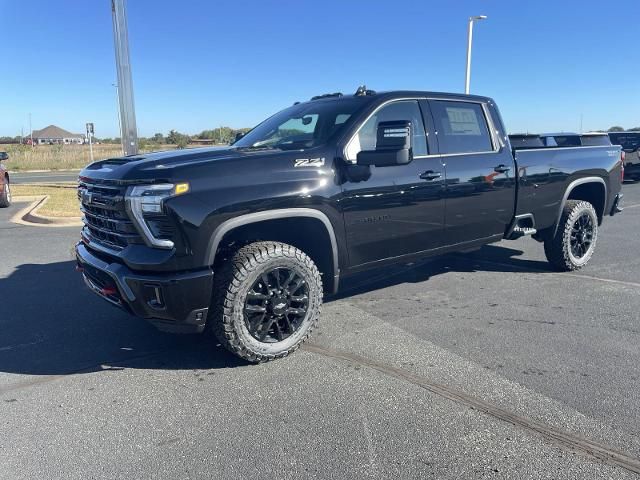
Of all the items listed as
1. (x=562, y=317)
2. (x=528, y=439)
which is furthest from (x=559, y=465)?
(x=562, y=317)

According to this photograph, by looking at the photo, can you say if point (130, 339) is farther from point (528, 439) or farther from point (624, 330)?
point (624, 330)

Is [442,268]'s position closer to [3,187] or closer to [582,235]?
[582,235]

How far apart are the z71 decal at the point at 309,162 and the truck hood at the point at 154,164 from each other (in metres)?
0.16

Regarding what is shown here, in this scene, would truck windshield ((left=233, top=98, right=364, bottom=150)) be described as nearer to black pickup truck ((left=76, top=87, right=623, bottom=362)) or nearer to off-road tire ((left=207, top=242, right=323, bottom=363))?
black pickup truck ((left=76, top=87, right=623, bottom=362))

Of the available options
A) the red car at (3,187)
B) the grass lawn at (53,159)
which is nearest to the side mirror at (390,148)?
the red car at (3,187)

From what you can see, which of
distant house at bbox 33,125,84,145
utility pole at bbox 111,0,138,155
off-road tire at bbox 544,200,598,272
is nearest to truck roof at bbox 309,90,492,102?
off-road tire at bbox 544,200,598,272

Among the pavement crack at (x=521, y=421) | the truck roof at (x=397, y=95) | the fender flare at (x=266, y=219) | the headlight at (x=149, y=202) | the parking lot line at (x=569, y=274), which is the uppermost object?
the truck roof at (x=397, y=95)

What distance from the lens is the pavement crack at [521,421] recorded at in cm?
276

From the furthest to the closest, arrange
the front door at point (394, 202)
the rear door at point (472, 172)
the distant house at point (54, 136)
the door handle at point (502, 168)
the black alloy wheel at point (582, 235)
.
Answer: the distant house at point (54, 136) → the black alloy wheel at point (582, 235) → the door handle at point (502, 168) → the rear door at point (472, 172) → the front door at point (394, 202)

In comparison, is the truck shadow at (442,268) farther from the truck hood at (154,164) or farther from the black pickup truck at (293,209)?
the truck hood at (154,164)

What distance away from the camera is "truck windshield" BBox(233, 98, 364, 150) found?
14.9 feet

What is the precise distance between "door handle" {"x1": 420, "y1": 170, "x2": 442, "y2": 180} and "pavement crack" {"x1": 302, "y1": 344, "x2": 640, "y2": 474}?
5.59 ft

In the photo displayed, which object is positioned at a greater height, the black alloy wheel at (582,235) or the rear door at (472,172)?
the rear door at (472,172)

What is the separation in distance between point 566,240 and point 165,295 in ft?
16.0
